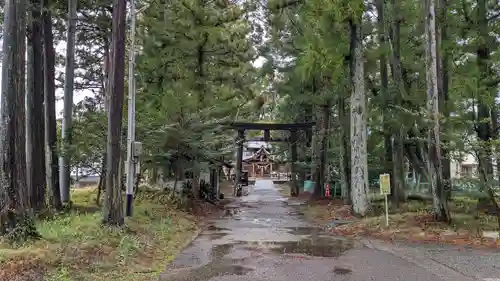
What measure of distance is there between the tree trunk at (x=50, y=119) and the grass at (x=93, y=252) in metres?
1.83

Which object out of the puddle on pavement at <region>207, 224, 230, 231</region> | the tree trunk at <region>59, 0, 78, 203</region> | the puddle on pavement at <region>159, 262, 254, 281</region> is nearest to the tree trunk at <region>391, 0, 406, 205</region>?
the puddle on pavement at <region>207, 224, 230, 231</region>

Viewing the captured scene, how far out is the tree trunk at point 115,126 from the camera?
1103 cm

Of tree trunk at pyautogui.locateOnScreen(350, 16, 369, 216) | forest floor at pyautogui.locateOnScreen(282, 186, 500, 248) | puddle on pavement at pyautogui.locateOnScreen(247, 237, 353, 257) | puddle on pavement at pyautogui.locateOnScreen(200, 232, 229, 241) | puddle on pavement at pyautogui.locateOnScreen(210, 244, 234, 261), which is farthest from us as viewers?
tree trunk at pyautogui.locateOnScreen(350, 16, 369, 216)

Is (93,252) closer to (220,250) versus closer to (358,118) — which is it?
(220,250)

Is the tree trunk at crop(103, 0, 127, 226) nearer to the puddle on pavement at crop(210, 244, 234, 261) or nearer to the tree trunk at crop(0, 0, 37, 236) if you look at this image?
the puddle on pavement at crop(210, 244, 234, 261)

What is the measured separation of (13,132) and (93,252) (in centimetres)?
263

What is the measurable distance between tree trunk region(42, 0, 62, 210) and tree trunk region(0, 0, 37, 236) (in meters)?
6.43

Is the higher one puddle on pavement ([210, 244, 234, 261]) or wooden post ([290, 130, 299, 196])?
wooden post ([290, 130, 299, 196])

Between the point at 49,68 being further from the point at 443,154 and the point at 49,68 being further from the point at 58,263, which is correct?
the point at 443,154

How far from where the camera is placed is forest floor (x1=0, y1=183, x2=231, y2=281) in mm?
6992

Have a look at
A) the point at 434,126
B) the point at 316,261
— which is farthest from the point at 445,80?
the point at 316,261

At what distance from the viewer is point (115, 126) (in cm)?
1126

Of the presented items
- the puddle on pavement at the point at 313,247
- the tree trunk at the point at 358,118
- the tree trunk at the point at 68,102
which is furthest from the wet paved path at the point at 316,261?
the tree trunk at the point at 68,102

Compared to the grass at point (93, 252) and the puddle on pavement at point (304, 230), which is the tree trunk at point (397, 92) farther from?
the grass at point (93, 252)
